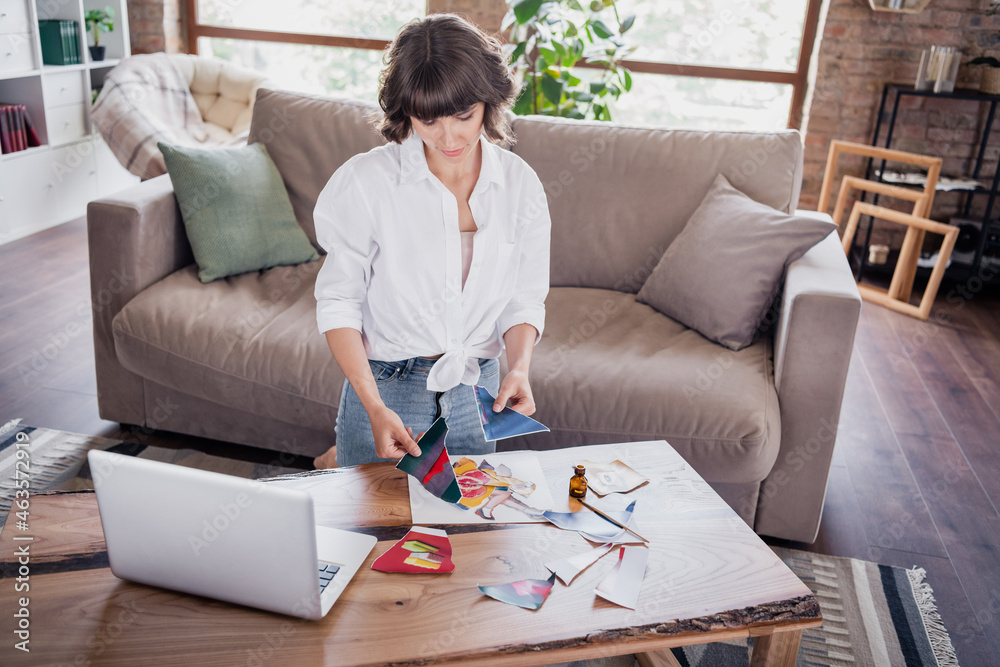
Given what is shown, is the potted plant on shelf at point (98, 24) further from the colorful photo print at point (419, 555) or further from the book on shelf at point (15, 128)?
the colorful photo print at point (419, 555)

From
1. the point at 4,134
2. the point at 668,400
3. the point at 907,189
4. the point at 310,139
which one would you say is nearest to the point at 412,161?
the point at 668,400

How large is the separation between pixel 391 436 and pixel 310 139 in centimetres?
148

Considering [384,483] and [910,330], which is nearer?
[384,483]

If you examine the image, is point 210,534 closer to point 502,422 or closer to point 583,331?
point 502,422

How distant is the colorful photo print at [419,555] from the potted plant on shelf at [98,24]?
4.22 meters

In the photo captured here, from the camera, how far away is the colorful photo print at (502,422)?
1.29 metres

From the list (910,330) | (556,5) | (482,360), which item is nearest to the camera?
(482,360)

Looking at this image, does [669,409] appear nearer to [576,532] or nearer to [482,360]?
[482,360]

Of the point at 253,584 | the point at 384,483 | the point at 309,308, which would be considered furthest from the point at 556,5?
the point at 253,584

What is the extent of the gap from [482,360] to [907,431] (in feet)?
5.59

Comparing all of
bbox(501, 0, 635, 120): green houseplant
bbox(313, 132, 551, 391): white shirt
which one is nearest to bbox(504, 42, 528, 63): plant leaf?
bbox(501, 0, 635, 120): green houseplant

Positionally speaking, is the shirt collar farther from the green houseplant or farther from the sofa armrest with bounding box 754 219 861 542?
the green houseplant

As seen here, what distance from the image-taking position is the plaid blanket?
3.66 m

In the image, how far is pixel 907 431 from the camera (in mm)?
2527
